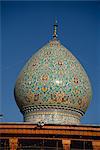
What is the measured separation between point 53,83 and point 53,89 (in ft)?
0.59

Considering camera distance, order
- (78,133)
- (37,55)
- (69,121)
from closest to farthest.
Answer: (78,133) < (69,121) < (37,55)

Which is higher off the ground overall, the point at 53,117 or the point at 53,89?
the point at 53,89

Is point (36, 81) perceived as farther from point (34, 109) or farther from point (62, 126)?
point (62, 126)

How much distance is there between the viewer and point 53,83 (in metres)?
14.0

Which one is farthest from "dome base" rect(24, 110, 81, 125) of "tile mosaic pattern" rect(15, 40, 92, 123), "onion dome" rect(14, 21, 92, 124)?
"tile mosaic pattern" rect(15, 40, 92, 123)

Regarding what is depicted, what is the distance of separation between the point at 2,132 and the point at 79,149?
1834mm

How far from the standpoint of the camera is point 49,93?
45.8ft

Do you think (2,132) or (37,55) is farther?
(37,55)

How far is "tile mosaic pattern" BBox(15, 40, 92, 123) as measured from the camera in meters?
14.0

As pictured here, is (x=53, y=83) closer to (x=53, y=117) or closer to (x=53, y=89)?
(x=53, y=89)

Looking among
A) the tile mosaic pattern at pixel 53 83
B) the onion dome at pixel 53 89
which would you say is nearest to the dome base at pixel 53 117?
the onion dome at pixel 53 89

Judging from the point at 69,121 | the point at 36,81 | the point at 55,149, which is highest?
the point at 36,81

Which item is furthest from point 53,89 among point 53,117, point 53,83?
point 53,117

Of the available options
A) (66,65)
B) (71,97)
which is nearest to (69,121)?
(71,97)
